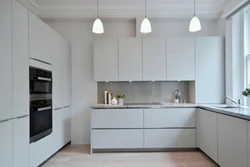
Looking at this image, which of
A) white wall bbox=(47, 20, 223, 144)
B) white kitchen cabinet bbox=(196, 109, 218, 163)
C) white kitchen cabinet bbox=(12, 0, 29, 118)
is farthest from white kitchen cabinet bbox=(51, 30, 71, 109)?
white kitchen cabinet bbox=(196, 109, 218, 163)

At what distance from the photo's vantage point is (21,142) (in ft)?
8.84

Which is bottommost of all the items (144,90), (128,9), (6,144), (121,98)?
(6,144)

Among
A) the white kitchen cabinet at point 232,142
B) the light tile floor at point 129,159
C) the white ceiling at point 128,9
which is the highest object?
the white ceiling at point 128,9

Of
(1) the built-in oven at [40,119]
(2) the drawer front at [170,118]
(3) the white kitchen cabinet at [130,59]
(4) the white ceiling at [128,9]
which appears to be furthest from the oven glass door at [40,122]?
(4) the white ceiling at [128,9]

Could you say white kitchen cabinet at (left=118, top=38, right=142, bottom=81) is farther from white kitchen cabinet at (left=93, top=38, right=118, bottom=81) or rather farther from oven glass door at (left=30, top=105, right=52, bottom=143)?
oven glass door at (left=30, top=105, right=52, bottom=143)

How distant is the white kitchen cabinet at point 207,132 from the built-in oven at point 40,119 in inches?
98.2

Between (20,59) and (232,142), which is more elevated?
(20,59)

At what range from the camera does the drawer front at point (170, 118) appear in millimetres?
4059

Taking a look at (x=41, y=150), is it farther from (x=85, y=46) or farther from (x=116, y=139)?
(x=85, y=46)

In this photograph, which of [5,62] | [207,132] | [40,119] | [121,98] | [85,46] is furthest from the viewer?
[85,46]

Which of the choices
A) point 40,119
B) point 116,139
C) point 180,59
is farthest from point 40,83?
point 180,59

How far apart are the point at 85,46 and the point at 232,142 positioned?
331cm

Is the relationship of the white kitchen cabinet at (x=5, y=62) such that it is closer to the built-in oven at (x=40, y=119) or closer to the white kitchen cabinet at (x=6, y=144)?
the white kitchen cabinet at (x=6, y=144)

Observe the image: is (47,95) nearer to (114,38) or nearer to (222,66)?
(114,38)
